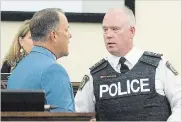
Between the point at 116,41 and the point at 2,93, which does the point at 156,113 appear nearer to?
the point at 116,41

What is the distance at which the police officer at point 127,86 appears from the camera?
2.77 metres

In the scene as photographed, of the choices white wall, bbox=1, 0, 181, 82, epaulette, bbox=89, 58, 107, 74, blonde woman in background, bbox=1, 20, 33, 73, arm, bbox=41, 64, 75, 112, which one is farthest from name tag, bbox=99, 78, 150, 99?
white wall, bbox=1, 0, 181, 82

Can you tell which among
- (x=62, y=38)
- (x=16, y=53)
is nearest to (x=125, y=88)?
(x=62, y=38)

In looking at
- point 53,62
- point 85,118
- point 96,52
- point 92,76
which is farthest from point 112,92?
point 96,52

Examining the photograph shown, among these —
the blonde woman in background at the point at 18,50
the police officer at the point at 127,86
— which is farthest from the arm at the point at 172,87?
the blonde woman in background at the point at 18,50

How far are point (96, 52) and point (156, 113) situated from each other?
1.43 meters

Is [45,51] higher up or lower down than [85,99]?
higher up

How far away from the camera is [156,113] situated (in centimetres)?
279

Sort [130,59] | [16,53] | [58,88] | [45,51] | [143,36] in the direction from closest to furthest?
[58,88] → [45,51] → [130,59] → [16,53] → [143,36]

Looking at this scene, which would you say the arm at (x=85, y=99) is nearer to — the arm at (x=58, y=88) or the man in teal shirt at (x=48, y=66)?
the man in teal shirt at (x=48, y=66)

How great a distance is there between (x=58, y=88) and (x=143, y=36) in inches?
80.4

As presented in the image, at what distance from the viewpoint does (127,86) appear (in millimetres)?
2820

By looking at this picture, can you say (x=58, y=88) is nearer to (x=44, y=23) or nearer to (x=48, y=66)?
(x=48, y=66)

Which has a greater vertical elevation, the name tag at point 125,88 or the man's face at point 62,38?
the man's face at point 62,38
